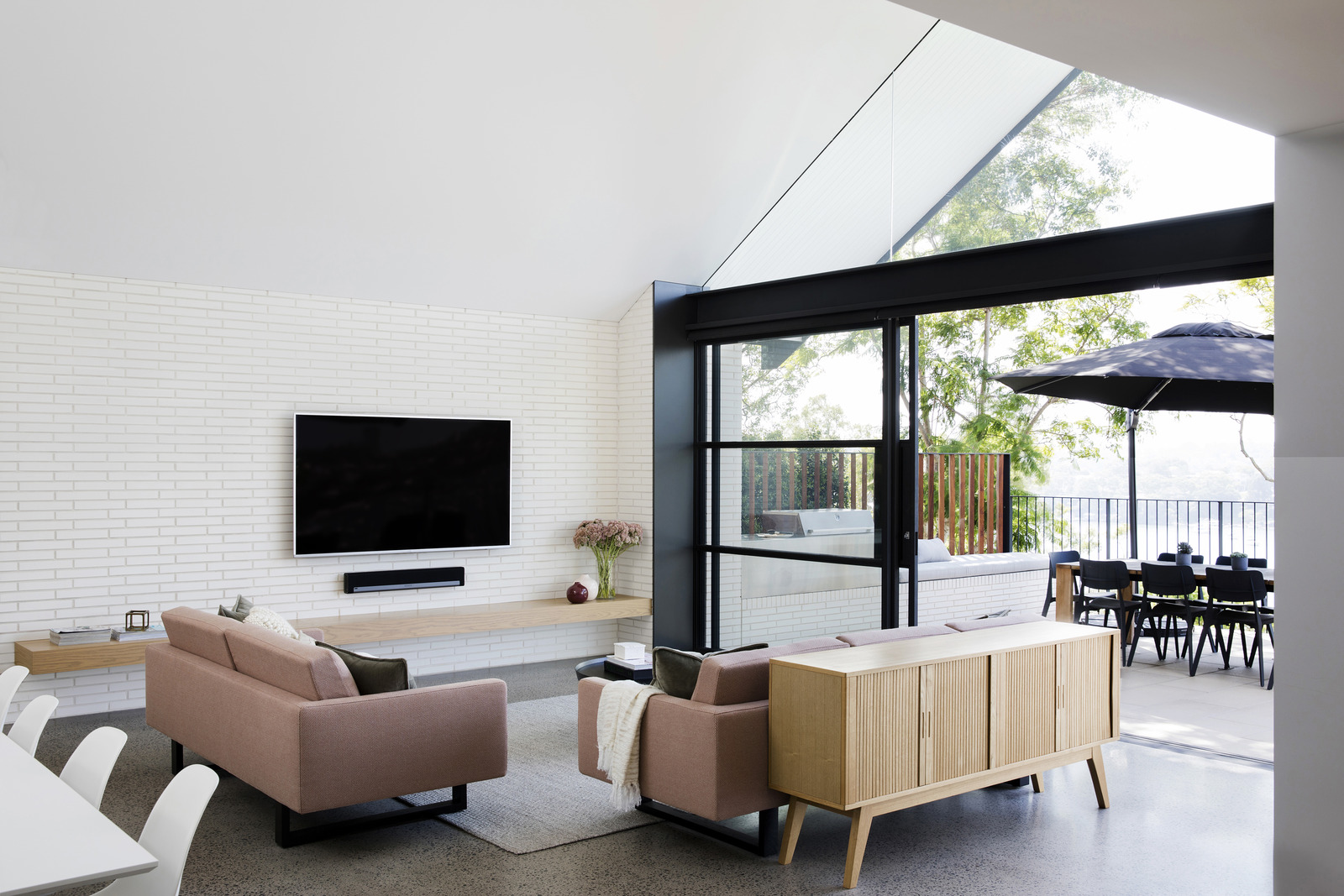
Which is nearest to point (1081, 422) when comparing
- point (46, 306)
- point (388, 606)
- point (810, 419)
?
point (810, 419)

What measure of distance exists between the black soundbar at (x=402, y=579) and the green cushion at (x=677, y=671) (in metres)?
3.54

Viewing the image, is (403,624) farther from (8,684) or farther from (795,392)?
(8,684)

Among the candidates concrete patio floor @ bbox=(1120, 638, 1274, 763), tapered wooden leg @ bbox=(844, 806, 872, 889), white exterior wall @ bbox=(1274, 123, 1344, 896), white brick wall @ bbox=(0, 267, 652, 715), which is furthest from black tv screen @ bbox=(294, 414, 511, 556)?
white exterior wall @ bbox=(1274, 123, 1344, 896)

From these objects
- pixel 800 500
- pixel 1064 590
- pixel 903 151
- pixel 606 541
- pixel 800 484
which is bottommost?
pixel 1064 590

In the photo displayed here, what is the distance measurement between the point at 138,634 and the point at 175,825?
4336 mm

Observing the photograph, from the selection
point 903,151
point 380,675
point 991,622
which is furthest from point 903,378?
point 380,675

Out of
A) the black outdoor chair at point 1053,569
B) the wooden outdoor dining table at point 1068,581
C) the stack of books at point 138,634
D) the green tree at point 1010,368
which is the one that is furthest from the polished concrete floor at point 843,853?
the green tree at point 1010,368

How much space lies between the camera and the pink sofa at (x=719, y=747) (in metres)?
3.90

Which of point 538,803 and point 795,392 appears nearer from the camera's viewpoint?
point 538,803

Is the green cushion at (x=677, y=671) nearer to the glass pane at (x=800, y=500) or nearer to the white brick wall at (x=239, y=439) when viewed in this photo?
the glass pane at (x=800, y=500)

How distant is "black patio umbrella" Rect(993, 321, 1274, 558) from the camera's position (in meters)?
5.14

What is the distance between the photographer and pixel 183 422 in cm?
662

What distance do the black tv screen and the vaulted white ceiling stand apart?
0.99m

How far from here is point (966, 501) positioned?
454 inches
